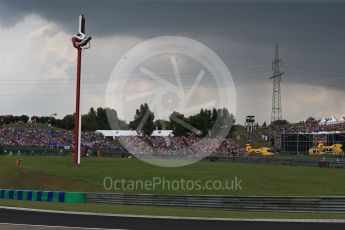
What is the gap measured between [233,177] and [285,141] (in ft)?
184

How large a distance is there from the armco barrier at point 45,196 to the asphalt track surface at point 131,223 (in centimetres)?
962

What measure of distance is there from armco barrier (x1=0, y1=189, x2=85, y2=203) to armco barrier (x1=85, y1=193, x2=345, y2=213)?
3.49 feet

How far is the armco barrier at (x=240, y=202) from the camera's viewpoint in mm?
22797

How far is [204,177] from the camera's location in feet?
132

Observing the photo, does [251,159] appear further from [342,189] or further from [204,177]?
[342,189]

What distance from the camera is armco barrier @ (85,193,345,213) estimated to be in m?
22.8

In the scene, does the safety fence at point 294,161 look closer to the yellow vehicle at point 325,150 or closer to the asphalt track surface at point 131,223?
the yellow vehicle at point 325,150

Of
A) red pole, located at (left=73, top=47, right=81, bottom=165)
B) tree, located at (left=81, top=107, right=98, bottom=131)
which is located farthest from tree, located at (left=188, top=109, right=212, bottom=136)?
→ red pole, located at (left=73, top=47, right=81, bottom=165)

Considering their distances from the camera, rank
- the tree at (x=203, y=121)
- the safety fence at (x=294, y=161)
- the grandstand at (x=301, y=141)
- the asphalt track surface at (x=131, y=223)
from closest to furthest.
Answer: the asphalt track surface at (x=131, y=223), the safety fence at (x=294, y=161), the grandstand at (x=301, y=141), the tree at (x=203, y=121)

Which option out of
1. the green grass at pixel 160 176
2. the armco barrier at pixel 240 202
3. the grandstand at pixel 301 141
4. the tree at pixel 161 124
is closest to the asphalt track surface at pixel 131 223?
the armco barrier at pixel 240 202

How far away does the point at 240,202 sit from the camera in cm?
2506

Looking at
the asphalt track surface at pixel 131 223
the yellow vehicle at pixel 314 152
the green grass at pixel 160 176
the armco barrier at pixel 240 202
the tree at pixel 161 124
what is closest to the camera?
the asphalt track surface at pixel 131 223

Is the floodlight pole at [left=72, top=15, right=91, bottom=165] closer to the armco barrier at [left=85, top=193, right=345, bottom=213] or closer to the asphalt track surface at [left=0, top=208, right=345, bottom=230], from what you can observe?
the armco barrier at [left=85, top=193, right=345, bottom=213]

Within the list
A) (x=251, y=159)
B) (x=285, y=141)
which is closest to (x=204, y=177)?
(x=251, y=159)
